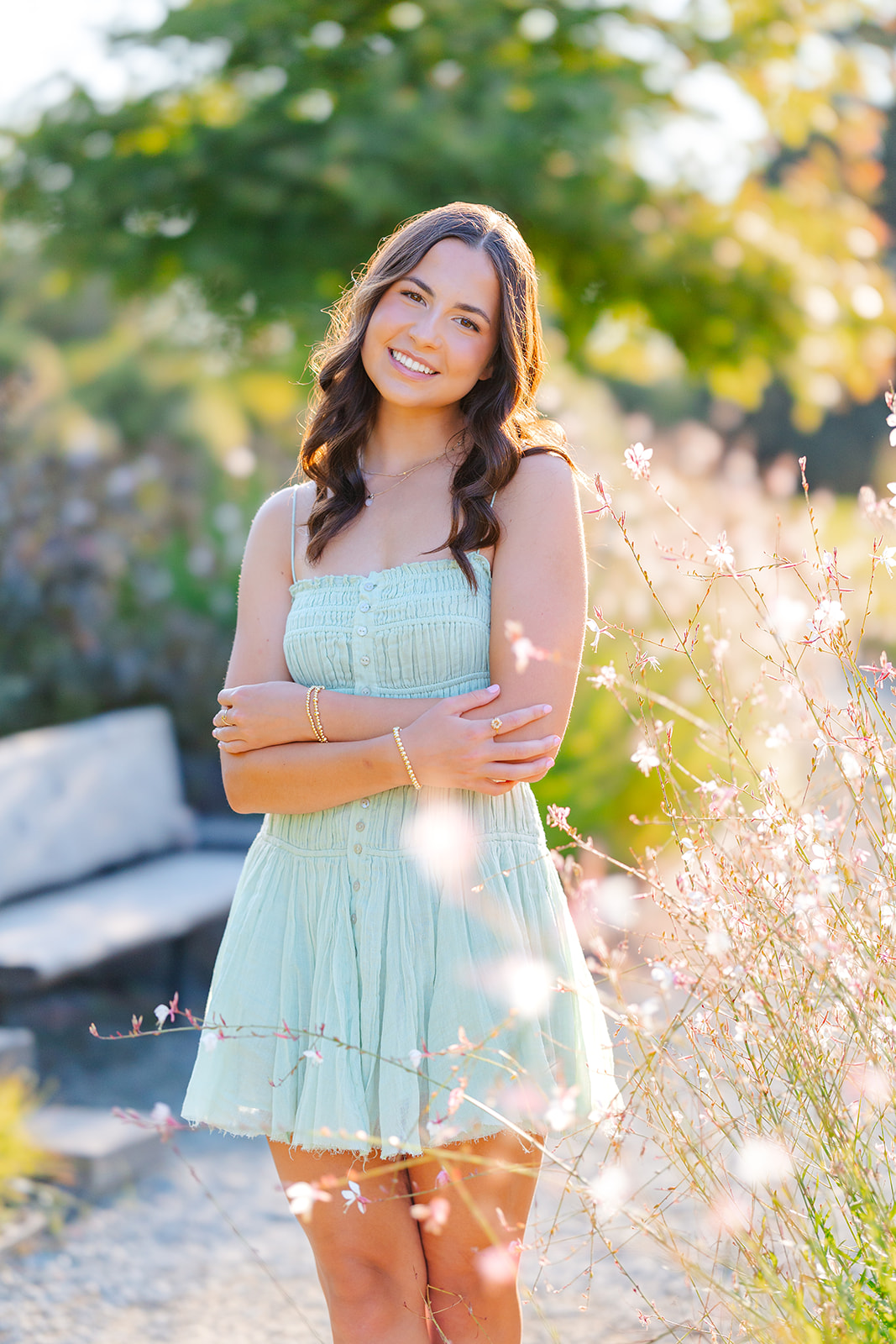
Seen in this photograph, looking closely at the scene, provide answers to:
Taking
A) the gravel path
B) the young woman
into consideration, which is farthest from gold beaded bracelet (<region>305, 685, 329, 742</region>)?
the gravel path

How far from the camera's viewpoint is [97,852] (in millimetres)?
5172

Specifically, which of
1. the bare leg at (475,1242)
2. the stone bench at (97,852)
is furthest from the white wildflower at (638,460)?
the stone bench at (97,852)

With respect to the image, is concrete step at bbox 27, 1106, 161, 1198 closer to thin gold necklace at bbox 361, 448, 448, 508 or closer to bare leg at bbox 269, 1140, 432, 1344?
bare leg at bbox 269, 1140, 432, 1344

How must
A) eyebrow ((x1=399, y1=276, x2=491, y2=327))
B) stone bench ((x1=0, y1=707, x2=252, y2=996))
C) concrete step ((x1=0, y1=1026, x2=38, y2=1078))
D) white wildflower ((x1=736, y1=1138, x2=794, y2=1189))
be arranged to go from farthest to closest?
1. stone bench ((x1=0, y1=707, x2=252, y2=996))
2. concrete step ((x1=0, y1=1026, x2=38, y2=1078))
3. eyebrow ((x1=399, y1=276, x2=491, y2=327))
4. white wildflower ((x1=736, y1=1138, x2=794, y2=1189))

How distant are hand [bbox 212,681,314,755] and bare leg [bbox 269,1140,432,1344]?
2.25ft

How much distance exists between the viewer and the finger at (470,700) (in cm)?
198

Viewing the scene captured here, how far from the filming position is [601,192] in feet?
22.7

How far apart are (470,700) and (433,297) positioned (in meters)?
0.73

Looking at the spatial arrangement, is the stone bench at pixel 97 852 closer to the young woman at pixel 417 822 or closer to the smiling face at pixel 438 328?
the young woman at pixel 417 822

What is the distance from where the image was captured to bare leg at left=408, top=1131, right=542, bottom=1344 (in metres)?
1.95

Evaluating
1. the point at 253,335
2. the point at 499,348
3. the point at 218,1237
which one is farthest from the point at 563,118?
the point at 218,1237

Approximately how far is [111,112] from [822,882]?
727cm

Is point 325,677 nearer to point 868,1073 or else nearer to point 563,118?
point 868,1073

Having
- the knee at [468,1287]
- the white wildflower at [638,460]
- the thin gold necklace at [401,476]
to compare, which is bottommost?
the knee at [468,1287]
